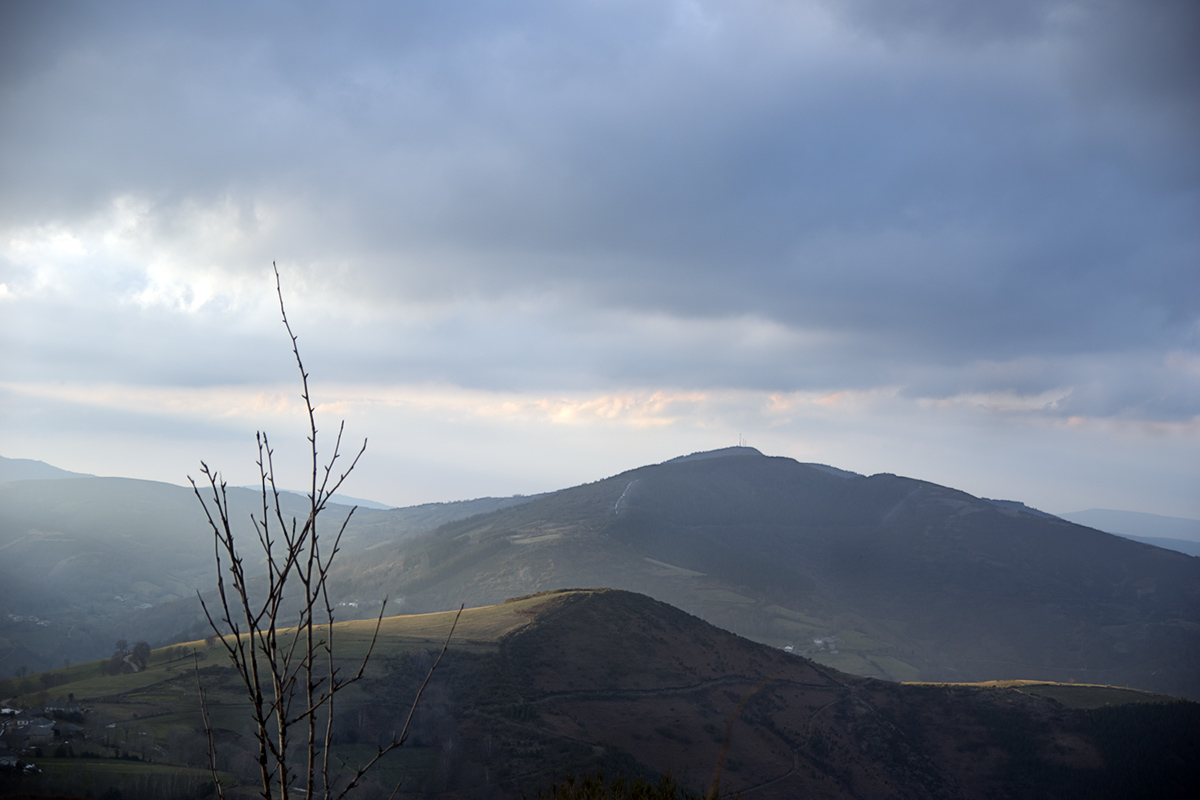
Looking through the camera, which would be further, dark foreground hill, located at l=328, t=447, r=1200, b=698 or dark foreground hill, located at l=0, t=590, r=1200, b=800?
dark foreground hill, located at l=328, t=447, r=1200, b=698

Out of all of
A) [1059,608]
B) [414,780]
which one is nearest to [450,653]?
[414,780]

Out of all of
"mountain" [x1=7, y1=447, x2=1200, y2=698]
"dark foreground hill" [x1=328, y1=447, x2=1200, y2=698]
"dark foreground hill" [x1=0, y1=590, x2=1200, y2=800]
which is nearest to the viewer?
A: "dark foreground hill" [x1=0, y1=590, x2=1200, y2=800]

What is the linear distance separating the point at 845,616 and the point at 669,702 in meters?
117

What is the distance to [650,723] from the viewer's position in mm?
58125

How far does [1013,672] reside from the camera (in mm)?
147625

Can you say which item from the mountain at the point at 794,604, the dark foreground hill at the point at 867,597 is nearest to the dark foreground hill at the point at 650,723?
the dark foreground hill at the point at 867,597

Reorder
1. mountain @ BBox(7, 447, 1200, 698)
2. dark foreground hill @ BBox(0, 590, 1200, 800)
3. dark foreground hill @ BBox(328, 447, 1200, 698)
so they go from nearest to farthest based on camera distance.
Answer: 1. dark foreground hill @ BBox(0, 590, 1200, 800)
2. mountain @ BBox(7, 447, 1200, 698)
3. dark foreground hill @ BBox(328, 447, 1200, 698)

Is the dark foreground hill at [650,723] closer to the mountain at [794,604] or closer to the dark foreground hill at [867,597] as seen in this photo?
the dark foreground hill at [867,597]

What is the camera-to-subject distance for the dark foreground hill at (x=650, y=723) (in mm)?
45344

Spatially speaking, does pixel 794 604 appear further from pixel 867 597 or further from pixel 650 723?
pixel 650 723

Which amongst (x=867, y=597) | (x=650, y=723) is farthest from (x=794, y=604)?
(x=650, y=723)

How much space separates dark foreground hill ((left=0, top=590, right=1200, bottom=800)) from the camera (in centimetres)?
4534

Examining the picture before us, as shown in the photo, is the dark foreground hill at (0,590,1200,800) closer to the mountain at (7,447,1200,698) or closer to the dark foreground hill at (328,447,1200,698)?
the dark foreground hill at (328,447,1200,698)

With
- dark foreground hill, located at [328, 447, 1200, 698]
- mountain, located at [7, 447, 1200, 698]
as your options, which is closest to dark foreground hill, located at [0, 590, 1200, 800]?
dark foreground hill, located at [328, 447, 1200, 698]
